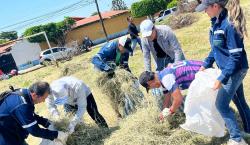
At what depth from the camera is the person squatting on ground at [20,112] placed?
4.64 metres

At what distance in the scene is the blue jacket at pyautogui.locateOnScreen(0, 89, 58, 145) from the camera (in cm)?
466

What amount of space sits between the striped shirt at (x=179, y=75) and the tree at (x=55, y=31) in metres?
35.8

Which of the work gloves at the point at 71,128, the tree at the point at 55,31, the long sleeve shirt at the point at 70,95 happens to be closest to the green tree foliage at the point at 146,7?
the tree at the point at 55,31

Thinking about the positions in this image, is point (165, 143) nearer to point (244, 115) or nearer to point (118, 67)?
point (244, 115)

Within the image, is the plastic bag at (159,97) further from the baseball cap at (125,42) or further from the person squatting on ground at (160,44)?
the baseball cap at (125,42)

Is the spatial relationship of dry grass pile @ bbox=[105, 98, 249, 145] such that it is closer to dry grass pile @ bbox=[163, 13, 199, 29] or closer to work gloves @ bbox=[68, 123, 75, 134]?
work gloves @ bbox=[68, 123, 75, 134]

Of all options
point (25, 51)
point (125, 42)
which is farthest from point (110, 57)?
point (25, 51)

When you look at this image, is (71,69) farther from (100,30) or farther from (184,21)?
(100,30)

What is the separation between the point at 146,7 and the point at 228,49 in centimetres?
3891

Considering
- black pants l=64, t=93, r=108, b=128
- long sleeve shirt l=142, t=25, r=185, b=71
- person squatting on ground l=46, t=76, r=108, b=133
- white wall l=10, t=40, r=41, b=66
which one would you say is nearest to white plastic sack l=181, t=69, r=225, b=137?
long sleeve shirt l=142, t=25, r=185, b=71

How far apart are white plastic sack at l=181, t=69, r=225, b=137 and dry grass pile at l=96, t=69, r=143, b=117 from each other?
1.73 m

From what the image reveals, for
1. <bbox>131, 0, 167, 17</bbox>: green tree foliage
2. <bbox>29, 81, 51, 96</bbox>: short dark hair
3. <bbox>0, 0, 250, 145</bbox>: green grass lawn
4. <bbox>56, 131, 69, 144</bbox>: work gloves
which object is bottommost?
<bbox>131, 0, 167, 17</bbox>: green tree foliage

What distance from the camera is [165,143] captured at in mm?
4887

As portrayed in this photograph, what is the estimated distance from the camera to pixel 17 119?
15.7 ft
